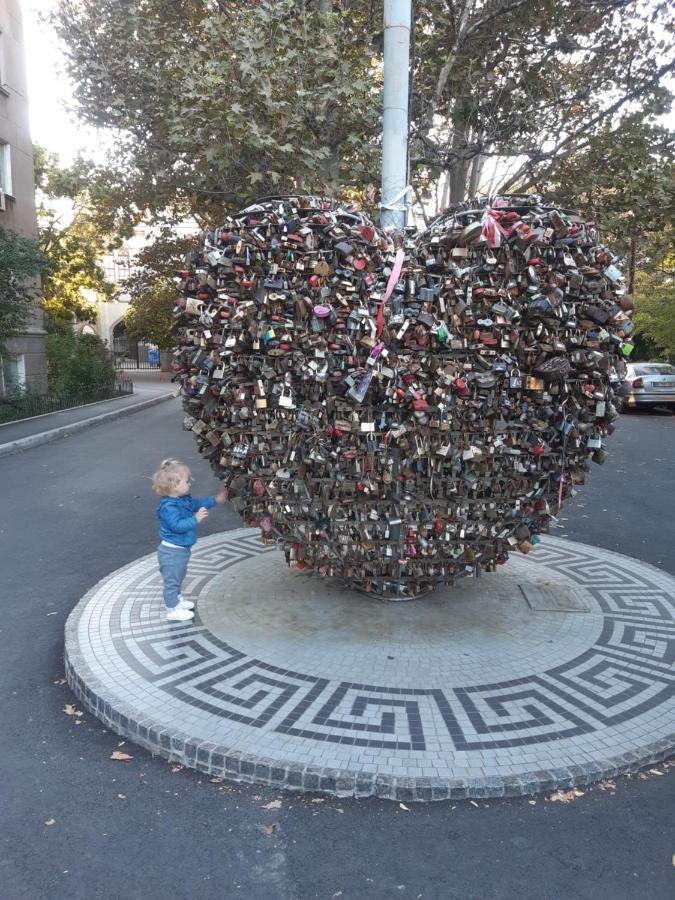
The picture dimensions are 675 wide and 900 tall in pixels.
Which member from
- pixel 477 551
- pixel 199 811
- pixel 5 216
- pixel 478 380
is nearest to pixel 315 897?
pixel 199 811

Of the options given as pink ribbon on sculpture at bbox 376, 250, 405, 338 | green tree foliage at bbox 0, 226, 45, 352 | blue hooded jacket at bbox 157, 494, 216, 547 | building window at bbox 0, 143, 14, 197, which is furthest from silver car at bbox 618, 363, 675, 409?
building window at bbox 0, 143, 14, 197

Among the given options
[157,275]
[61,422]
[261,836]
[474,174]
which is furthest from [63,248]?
[261,836]

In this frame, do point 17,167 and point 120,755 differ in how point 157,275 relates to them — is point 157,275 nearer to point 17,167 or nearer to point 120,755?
point 17,167

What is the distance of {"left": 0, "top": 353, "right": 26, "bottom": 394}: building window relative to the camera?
18609mm

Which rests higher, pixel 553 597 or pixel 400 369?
pixel 400 369

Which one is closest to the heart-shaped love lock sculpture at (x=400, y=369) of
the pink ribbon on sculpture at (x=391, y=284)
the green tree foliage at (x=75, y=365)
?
the pink ribbon on sculpture at (x=391, y=284)

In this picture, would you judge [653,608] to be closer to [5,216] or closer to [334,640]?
[334,640]

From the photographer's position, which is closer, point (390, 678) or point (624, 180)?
point (390, 678)

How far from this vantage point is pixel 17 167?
817 inches

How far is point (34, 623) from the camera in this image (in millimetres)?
5371

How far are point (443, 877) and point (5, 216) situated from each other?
22392mm

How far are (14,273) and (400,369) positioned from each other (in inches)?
550

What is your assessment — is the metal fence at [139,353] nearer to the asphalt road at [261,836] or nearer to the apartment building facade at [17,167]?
the apartment building facade at [17,167]

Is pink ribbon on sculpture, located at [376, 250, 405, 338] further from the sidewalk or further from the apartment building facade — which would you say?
the apartment building facade
